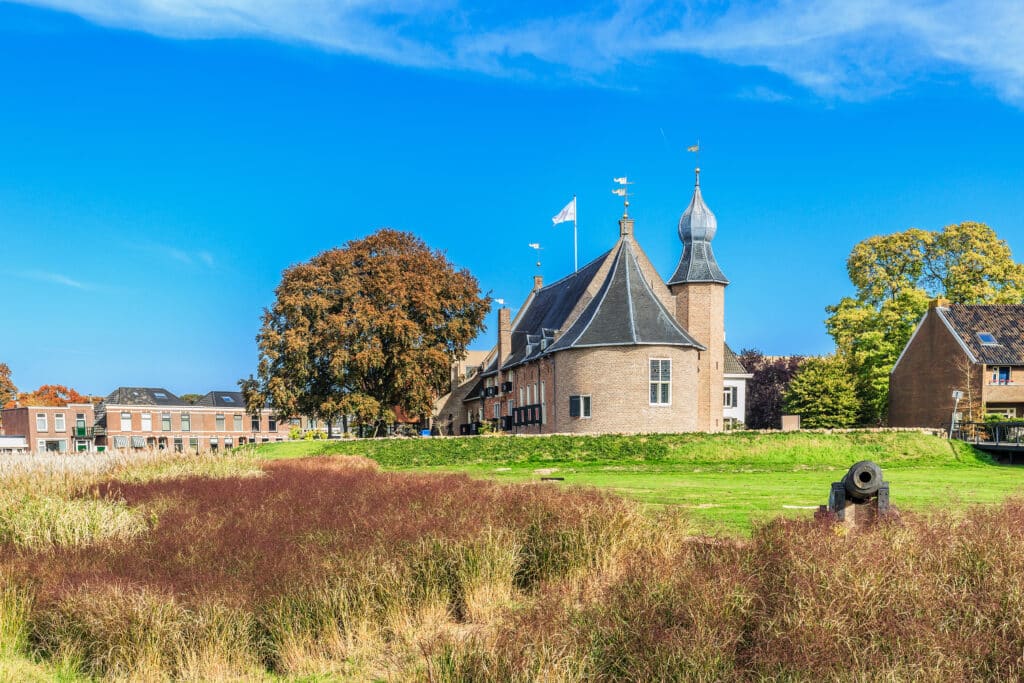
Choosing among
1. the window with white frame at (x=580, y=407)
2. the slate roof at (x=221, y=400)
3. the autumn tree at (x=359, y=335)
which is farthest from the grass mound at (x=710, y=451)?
the slate roof at (x=221, y=400)

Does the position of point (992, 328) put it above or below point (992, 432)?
above

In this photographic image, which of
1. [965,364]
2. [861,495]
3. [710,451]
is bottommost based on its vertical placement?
[710,451]

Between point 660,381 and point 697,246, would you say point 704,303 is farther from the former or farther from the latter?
point 660,381

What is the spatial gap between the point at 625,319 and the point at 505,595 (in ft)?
104

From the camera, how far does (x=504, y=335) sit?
172 feet

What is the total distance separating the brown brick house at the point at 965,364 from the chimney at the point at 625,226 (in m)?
16.4

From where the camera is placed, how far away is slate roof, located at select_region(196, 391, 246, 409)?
7762 centimetres

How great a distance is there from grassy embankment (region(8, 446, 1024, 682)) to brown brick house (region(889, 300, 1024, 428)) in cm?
3604

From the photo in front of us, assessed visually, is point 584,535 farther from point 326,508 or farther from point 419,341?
point 419,341

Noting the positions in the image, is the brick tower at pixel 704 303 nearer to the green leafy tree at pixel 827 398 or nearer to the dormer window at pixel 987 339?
the green leafy tree at pixel 827 398

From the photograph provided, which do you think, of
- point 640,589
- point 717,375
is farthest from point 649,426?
point 640,589

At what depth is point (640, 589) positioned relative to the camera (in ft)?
22.1

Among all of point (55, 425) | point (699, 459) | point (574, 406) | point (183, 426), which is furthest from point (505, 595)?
point (55, 425)

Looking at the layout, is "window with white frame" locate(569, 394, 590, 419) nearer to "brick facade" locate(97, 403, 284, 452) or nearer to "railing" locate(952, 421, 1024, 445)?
"railing" locate(952, 421, 1024, 445)
